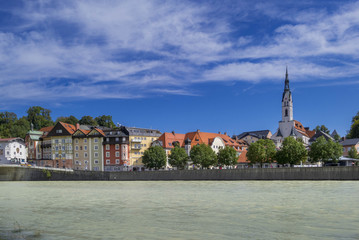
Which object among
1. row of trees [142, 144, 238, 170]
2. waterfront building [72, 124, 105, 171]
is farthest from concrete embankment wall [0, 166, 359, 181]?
waterfront building [72, 124, 105, 171]

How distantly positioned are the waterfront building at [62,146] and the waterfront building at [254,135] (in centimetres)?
5929

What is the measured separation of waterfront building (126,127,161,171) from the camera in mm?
96188

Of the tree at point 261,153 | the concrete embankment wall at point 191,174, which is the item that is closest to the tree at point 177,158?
the concrete embankment wall at point 191,174

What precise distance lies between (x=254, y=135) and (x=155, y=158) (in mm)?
58923

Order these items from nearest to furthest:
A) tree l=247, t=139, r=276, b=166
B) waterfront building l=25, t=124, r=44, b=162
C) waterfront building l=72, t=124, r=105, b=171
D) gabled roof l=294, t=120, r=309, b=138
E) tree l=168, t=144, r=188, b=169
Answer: tree l=247, t=139, r=276, b=166, tree l=168, t=144, r=188, b=169, waterfront building l=72, t=124, r=105, b=171, waterfront building l=25, t=124, r=44, b=162, gabled roof l=294, t=120, r=309, b=138

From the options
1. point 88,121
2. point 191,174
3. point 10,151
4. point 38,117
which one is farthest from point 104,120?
point 191,174

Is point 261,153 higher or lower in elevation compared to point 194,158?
higher

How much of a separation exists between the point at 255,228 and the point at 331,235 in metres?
3.30

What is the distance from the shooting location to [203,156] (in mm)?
84812

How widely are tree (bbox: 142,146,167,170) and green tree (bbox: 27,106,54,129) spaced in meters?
65.6

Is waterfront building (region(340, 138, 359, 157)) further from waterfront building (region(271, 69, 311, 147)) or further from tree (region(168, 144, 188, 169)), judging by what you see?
tree (region(168, 144, 188, 169))

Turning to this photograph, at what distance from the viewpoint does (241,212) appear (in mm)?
24188

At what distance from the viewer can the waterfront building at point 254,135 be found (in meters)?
136

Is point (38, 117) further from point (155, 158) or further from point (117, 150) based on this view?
point (155, 158)
